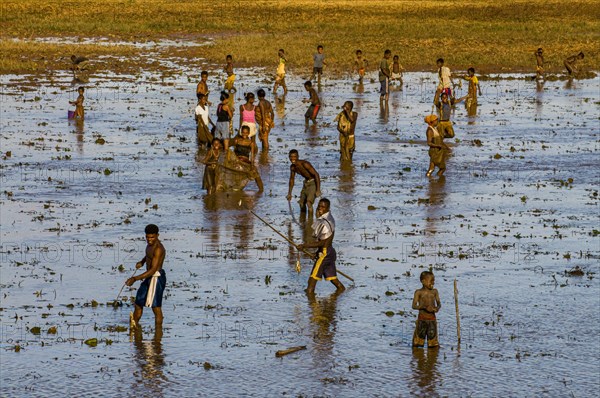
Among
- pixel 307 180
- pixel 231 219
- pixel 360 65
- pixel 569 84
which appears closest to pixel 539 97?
pixel 569 84

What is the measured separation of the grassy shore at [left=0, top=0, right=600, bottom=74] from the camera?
59594 mm

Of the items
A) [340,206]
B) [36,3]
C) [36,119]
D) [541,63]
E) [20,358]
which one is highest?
[36,3]

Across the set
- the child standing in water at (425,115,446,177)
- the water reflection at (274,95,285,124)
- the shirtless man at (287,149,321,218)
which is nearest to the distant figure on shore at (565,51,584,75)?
the water reflection at (274,95,285,124)

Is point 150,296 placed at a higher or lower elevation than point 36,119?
lower

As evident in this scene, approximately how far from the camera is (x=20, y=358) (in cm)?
1634

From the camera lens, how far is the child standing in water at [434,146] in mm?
28953

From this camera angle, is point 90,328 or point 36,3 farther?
point 36,3

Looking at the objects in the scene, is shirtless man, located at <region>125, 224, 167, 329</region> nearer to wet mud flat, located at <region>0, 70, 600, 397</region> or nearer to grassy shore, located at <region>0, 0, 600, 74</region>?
wet mud flat, located at <region>0, 70, 600, 397</region>

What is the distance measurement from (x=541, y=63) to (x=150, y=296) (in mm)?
38072

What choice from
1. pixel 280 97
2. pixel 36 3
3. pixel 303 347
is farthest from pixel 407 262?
pixel 36 3

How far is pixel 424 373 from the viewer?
16047 millimetres

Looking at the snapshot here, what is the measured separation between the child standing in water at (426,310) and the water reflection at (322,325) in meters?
1.24

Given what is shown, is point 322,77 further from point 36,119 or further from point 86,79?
point 36,119

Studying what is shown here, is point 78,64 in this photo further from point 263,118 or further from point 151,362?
point 151,362
